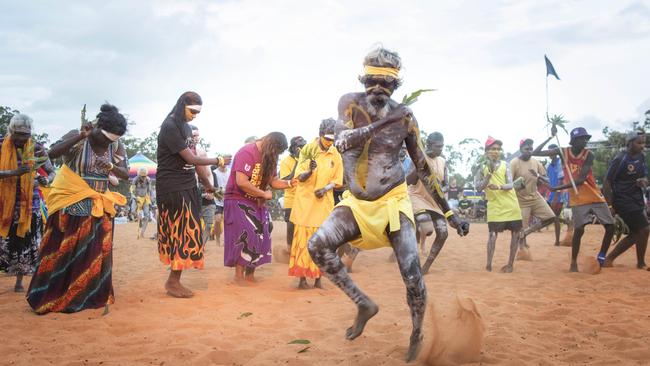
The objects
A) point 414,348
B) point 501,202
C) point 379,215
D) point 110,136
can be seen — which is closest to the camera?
point 414,348

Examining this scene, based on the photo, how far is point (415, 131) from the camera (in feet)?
13.0

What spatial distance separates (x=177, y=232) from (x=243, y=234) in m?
1.09

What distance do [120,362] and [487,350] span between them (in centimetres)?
265

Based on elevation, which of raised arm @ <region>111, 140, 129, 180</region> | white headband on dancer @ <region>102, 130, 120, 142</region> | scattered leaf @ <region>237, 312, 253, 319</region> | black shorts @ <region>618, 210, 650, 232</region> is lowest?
scattered leaf @ <region>237, 312, 253, 319</region>

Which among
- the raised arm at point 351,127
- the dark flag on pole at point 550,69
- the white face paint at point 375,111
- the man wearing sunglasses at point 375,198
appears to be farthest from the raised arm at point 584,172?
the raised arm at point 351,127

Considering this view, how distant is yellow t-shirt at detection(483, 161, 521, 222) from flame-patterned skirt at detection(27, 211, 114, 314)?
5.54 m

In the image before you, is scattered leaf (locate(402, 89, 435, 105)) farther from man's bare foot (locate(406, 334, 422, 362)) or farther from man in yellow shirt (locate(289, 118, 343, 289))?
man in yellow shirt (locate(289, 118, 343, 289))

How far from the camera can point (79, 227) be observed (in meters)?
5.04

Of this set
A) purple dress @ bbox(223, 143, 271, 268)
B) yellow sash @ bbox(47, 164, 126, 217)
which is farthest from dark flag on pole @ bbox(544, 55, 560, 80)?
yellow sash @ bbox(47, 164, 126, 217)

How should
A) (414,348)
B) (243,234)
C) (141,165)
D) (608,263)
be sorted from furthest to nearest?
(141,165)
(608,263)
(243,234)
(414,348)

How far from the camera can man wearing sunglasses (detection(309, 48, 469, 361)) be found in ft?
12.1

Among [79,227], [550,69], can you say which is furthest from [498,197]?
[79,227]

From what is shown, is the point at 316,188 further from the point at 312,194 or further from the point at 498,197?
the point at 498,197

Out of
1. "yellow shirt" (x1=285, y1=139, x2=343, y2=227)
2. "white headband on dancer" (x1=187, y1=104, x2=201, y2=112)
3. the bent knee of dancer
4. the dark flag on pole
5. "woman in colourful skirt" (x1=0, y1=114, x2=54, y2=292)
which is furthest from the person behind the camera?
the bent knee of dancer
